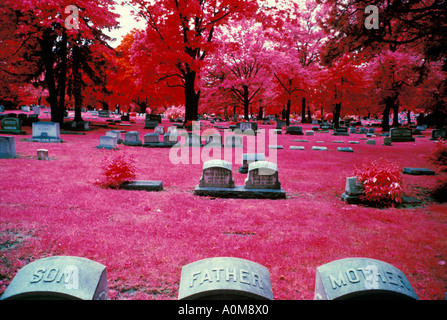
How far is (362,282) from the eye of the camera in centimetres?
223

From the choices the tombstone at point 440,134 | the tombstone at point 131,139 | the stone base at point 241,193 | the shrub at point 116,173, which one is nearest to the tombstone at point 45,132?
the tombstone at point 131,139

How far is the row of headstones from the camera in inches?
82.1

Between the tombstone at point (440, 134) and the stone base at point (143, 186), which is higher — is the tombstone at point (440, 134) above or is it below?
above

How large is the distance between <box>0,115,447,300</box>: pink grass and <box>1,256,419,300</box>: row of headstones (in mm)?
1388

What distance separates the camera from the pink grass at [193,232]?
405 cm

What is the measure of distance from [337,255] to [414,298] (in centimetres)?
260

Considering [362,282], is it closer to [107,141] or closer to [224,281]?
[224,281]

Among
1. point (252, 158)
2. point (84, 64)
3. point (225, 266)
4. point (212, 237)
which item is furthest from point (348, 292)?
point (84, 64)

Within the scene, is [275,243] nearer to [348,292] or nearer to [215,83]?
[348,292]

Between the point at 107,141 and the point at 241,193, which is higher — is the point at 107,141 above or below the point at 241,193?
above

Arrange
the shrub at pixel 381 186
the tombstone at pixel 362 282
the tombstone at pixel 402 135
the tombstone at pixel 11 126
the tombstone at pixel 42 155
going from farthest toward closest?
the tombstone at pixel 402 135 → the tombstone at pixel 11 126 → the tombstone at pixel 42 155 → the shrub at pixel 381 186 → the tombstone at pixel 362 282

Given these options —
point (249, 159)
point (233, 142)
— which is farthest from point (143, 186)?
Answer: point (233, 142)

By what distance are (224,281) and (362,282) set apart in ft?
3.70

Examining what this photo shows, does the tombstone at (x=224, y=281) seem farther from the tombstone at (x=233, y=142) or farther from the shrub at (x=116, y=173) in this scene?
the tombstone at (x=233, y=142)
